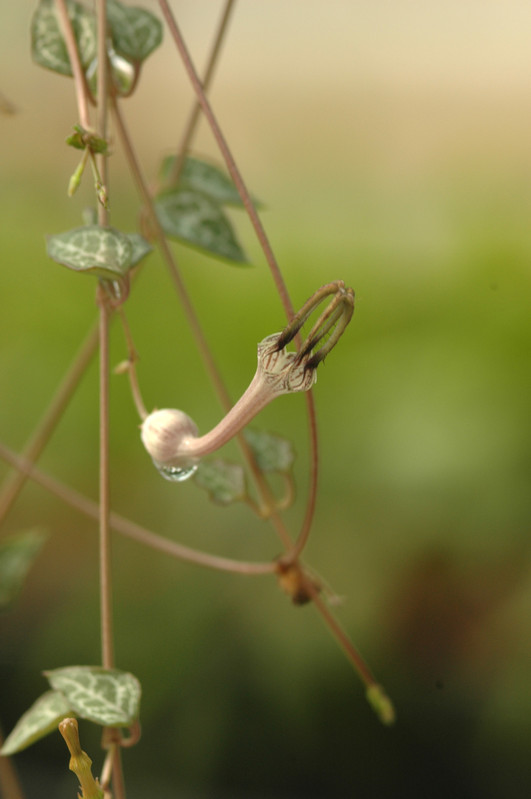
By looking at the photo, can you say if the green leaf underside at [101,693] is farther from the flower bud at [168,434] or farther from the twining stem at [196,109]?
the twining stem at [196,109]

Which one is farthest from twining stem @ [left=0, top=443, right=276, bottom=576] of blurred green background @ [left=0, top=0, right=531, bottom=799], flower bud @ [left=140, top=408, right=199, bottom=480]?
blurred green background @ [left=0, top=0, right=531, bottom=799]

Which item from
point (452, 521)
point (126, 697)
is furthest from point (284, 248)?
point (126, 697)

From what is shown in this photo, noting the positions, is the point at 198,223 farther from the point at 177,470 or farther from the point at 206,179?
the point at 177,470

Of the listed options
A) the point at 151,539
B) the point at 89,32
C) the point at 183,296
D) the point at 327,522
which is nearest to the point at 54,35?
the point at 89,32

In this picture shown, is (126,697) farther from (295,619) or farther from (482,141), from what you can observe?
(482,141)

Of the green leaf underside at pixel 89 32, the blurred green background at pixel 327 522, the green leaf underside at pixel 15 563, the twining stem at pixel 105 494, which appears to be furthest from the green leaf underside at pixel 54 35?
the blurred green background at pixel 327 522

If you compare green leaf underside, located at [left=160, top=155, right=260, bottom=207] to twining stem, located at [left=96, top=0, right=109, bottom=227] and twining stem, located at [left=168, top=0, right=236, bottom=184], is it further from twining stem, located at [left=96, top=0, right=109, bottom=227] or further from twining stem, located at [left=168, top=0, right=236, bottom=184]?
twining stem, located at [left=96, top=0, right=109, bottom=227]
